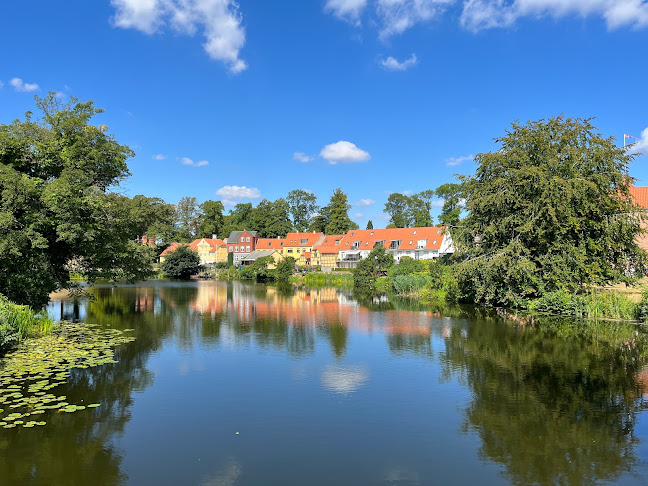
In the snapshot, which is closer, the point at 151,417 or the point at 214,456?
the point at 214,456

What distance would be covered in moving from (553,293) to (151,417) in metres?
22.0

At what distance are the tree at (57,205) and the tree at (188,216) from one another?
77.6 meters

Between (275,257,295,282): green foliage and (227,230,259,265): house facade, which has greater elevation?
(227,230,259,265): house facade

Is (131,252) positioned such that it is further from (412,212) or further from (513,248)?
(412,212)

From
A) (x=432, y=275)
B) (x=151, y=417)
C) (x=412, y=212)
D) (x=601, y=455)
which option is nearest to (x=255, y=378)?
(x=151, y=417)

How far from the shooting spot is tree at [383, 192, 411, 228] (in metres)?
89.9

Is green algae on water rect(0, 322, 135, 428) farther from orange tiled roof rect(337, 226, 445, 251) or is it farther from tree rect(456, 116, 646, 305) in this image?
orange tiled roof rect(337, 226, 445, 251)

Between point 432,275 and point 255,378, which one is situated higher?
point 432,275

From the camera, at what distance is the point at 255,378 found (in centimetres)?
1194

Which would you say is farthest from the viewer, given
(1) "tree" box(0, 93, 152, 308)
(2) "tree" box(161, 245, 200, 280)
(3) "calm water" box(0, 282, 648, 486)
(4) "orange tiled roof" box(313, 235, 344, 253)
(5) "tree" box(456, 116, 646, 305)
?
(4) "orange tiled roof" box(313, 235, 344, 253)

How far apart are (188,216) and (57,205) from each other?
85.7 metres

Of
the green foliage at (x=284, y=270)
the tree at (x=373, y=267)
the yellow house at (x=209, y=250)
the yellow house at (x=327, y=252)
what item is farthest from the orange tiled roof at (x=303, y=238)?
the tree at (x=373, y=267)

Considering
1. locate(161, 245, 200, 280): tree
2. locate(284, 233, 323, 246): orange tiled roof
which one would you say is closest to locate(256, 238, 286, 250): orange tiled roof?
locate(284, 233, 323, 246): orange tiled roof

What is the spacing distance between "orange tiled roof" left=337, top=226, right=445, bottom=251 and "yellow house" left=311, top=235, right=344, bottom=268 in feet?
4.33
